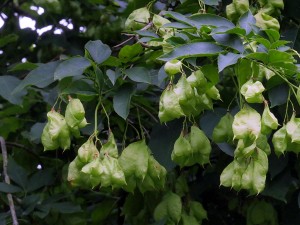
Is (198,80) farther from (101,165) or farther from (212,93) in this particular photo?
(101,165)

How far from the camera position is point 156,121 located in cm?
173

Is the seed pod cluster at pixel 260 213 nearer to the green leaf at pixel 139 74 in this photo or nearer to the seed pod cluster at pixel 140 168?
the seed pod cluster at pixel 140 168

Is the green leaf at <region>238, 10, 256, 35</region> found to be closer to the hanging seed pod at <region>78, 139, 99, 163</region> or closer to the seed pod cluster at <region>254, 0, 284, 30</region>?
the seed pod cluster at <region>254, 0, 284, 30</region>

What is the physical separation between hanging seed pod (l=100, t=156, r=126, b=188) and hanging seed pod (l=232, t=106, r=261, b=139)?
0.87 feet

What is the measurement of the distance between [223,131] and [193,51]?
24cm

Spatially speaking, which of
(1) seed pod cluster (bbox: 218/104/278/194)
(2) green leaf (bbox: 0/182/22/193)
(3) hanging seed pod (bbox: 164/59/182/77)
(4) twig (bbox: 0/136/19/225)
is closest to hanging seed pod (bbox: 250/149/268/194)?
(1) seed pod cluster (bbox: 218/104/278/194)

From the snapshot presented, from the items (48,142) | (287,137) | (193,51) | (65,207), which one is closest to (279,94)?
(287,137)

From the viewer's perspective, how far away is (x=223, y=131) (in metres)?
1.42

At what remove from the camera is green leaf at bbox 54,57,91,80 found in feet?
4.51

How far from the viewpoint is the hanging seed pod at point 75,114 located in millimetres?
1346

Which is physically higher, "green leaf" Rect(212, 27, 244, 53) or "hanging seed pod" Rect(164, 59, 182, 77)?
"green leaf" Rect(212, 27, 244, 53)

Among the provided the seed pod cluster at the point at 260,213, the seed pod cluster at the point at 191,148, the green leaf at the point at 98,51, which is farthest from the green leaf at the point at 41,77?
the seed pod cluster at the point at 260,213

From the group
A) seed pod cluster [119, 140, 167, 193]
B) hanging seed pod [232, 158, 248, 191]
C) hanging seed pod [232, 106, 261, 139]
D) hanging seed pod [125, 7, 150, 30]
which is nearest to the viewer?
hanging seed pod [232, 106, 261, 139]

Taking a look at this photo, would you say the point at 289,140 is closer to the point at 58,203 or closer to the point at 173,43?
the point at 173,43
